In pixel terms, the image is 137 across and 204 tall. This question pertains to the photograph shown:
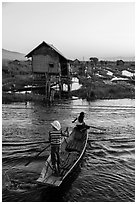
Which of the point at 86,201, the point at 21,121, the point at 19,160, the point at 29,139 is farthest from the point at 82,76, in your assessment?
the point at 86,201

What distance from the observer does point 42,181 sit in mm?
7172

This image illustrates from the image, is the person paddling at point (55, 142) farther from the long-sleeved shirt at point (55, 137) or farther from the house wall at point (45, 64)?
the house wall at point (45, 64)

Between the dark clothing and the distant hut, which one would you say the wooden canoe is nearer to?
the dark clothing

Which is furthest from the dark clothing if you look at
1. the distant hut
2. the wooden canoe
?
the distant hut

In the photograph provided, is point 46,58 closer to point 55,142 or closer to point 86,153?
point 86,153

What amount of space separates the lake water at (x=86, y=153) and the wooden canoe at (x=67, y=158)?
45 centimetres

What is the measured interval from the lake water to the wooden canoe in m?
0.45

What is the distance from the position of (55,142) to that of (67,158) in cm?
226

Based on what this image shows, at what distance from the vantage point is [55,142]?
7.71 meters

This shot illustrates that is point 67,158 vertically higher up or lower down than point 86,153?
higher up

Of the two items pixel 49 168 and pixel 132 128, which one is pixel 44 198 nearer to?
pixel 49 168

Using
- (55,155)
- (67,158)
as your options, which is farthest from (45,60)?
(55,155)

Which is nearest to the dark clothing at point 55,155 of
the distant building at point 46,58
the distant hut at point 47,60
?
the distant hut at point 47,60

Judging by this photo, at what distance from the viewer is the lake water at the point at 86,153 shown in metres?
7.66
